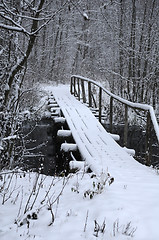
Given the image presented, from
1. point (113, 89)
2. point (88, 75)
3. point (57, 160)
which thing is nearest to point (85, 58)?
point (88, 75)

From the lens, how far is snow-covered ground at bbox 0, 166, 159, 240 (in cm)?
189

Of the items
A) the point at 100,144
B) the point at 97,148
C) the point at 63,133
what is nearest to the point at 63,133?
the point at 63,133

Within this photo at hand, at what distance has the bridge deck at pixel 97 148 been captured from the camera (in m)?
4.03

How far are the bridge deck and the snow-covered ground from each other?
52cm

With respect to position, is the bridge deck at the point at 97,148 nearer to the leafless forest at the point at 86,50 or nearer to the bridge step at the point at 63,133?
the bridge step at the point at 63,133

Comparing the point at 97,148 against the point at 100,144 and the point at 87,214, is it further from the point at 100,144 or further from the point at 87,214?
the point at 87,214

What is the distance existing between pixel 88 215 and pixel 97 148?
9.63ft

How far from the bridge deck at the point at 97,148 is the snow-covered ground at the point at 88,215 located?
52 centimetres

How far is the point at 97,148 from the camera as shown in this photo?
5082mm

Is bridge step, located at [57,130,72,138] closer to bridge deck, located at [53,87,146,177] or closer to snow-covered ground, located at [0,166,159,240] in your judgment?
bridge deck, located at [53,87,146,177]

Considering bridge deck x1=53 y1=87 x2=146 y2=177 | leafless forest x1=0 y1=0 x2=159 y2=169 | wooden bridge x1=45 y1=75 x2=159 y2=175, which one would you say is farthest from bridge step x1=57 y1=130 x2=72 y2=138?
leafless forest x1=0 y1=0 x2=159 y2=169

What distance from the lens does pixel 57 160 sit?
281 inches

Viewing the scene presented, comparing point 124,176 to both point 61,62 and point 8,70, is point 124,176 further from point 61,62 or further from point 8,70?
point 61,62

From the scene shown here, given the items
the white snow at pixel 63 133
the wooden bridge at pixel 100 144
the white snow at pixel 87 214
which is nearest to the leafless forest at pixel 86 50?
the white snow at pixel 87 214
